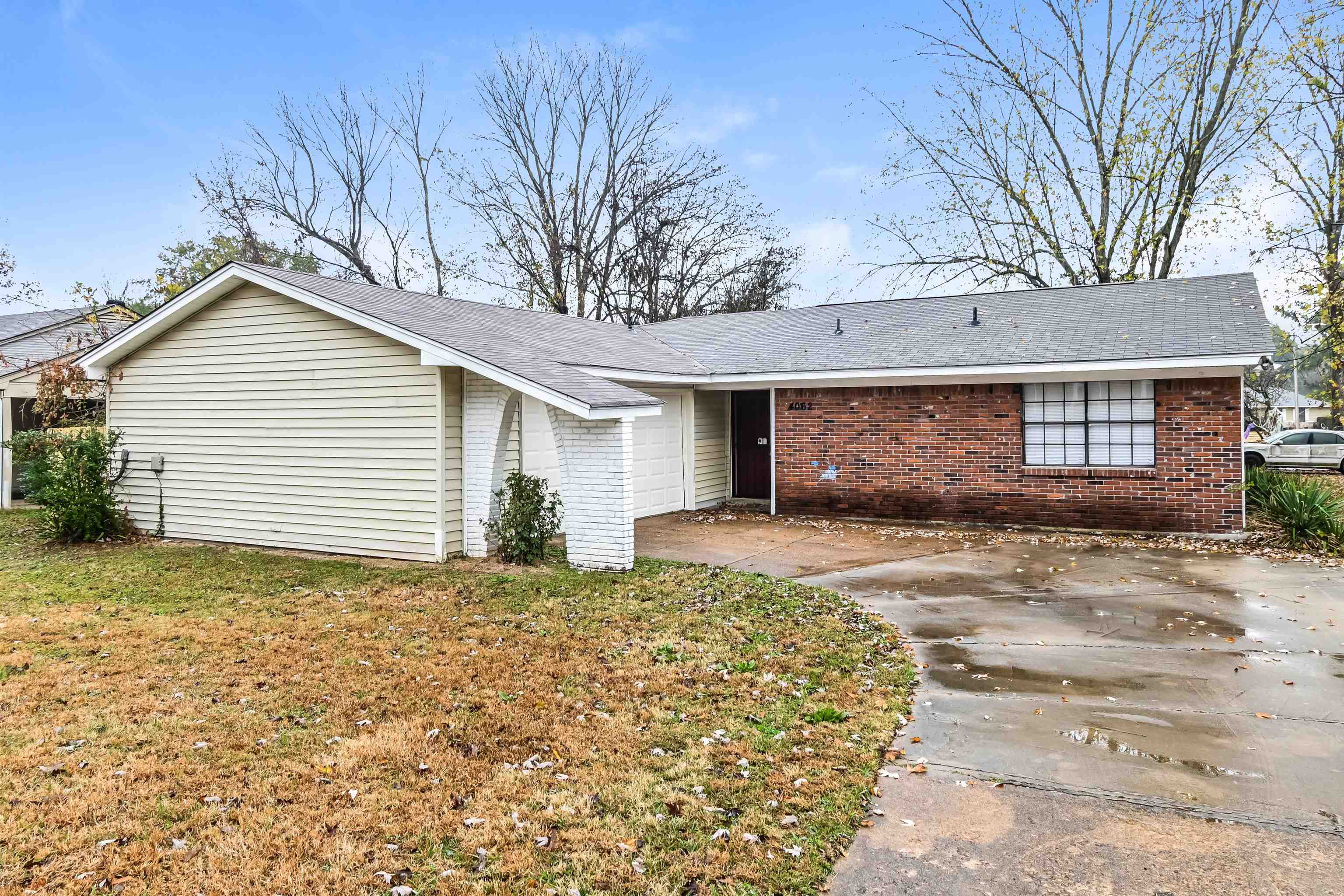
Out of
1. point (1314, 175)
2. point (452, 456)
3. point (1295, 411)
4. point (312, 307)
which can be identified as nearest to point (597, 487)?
point (452, 456)

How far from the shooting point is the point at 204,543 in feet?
36.2

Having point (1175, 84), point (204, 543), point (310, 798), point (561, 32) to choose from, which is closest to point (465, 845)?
point (310, 798)

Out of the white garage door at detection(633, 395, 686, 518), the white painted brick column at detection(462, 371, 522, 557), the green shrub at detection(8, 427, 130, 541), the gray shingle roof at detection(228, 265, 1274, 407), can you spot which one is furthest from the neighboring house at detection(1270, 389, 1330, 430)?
the green shrub at detection(8, 427, 130, 541)

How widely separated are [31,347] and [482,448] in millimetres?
13511

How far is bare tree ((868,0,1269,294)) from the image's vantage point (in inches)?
745

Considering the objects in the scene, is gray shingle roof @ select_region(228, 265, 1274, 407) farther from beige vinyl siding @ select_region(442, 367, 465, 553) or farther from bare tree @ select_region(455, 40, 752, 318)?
bare tree @ select_region(455, 40, 752, 318)

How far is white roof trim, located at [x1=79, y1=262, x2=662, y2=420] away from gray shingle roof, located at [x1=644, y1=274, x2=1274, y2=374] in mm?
4599

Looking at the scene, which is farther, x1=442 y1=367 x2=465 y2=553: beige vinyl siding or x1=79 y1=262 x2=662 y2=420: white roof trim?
x1=442 y1=367 x2=465 y2=553: beige vinyl siding

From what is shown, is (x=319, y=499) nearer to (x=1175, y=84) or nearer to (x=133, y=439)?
(x=133, y=439)

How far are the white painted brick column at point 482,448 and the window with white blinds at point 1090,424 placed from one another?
299 inches

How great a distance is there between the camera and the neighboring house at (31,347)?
14164 mm

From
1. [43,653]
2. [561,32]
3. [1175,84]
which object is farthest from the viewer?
[561,32]

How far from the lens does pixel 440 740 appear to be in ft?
14.5

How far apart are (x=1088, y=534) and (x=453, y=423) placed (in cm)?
867
